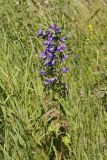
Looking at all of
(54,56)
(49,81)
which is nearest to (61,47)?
(54,56)

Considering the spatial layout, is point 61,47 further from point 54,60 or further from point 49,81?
point 49,81

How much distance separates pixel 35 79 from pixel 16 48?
315mm

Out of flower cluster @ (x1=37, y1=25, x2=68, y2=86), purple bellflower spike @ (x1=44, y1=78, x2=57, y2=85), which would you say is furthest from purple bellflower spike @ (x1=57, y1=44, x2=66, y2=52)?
purple bellflower spike @ (x1=44, y1=78, x2=57, y2=85)

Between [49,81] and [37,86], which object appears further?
[37,86]

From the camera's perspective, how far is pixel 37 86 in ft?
8.50

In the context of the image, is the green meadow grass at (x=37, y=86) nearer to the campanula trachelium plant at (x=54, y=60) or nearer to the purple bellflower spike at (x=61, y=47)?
the campanula trachelium plant at (x=54, y=60)

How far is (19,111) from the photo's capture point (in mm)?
2289

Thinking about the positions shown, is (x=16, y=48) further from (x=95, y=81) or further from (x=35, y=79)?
(x=95, y=81)

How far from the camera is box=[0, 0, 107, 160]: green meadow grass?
7.04ft

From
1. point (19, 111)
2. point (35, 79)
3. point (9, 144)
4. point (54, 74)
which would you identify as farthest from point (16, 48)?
point (9, 144)

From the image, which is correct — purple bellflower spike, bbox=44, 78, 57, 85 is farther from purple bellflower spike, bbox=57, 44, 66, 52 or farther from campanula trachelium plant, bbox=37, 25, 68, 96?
purple bellflower spike, bbox=57, 44, 66, 52

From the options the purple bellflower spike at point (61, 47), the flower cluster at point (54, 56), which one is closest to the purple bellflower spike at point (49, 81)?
the flower cluster at point (54, 56)

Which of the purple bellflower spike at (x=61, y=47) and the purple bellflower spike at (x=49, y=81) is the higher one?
the purple bellflower spike at (x=61, y=47)

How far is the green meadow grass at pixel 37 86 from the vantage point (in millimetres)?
2146
